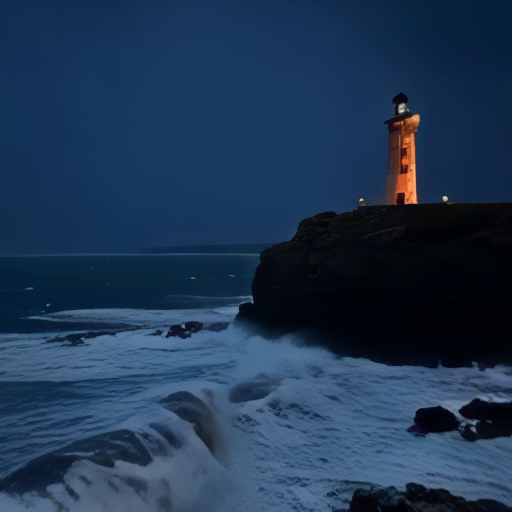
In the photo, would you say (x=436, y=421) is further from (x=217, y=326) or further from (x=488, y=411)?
(x=217, y=326)

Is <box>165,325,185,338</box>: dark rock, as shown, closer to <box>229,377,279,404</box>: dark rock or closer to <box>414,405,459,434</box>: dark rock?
<box>229,377,279,404</box>: dark rock

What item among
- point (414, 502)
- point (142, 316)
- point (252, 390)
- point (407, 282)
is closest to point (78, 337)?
point (142, 316)

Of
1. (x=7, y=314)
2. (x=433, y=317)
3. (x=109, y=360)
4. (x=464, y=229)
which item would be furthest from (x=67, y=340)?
(x=464, y=229)

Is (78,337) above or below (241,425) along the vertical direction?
below

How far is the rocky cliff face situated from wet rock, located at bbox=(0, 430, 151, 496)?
10800 mm

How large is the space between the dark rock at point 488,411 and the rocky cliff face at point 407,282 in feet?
15.3

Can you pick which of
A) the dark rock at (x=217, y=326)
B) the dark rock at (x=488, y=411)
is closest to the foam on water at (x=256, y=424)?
the dark rock at (x=488, y=411)

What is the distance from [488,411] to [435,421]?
1849mm

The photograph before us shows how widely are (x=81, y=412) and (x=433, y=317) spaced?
1417 centimetres

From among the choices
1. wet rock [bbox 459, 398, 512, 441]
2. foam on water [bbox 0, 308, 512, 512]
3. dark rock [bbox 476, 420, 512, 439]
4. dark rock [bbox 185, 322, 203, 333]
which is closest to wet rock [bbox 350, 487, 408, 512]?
foam on water [bbox 0, 308, 512, 512]

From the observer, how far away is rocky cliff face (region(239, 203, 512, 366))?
44.0 ft

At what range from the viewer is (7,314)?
94.3ft

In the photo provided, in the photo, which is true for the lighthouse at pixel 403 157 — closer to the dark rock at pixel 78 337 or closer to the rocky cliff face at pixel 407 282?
the rocky cliff face at pixel 407 282

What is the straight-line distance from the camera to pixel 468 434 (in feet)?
26.5
